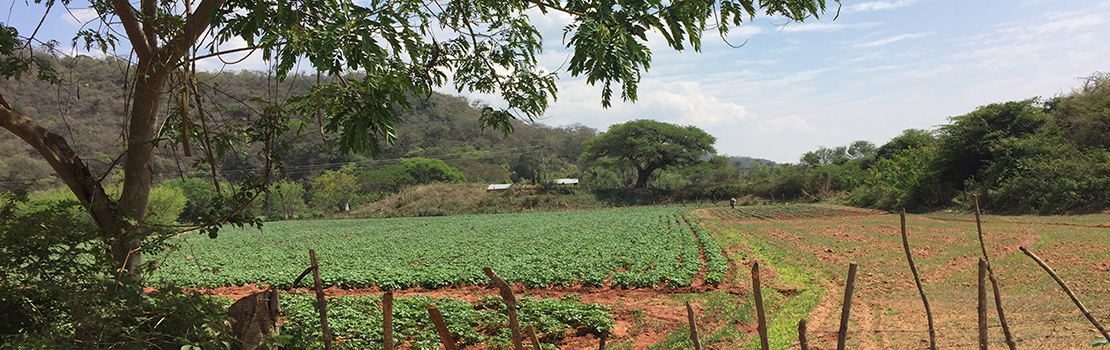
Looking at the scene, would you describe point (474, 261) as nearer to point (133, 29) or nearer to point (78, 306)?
point (133, 29)

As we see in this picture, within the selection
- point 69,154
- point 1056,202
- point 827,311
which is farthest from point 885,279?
point 1056,202

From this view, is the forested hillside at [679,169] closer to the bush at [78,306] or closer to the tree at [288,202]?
the tree at [288,202]

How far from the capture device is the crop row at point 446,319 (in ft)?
22.1

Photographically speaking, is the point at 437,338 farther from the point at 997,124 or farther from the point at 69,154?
the point at 997,124

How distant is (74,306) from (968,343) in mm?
7708

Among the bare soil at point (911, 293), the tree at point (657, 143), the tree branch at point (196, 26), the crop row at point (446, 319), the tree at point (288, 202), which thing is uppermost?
the tree at point (657, 143)

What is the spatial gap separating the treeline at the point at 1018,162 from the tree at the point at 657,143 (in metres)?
19.9

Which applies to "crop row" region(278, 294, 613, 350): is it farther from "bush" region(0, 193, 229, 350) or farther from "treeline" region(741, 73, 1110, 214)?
"treeline" region(741, 73, 1110, 214)

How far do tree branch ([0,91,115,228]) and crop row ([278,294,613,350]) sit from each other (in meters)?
2.16

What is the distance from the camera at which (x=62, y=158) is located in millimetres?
4133

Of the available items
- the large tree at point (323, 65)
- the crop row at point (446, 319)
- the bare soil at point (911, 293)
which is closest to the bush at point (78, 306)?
the large tree at point (323, 65)

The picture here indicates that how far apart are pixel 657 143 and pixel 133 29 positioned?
50811 millimetres

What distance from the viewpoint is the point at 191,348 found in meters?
2.81

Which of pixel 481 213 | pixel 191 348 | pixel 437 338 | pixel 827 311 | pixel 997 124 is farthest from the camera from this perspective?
pixel 481 213
